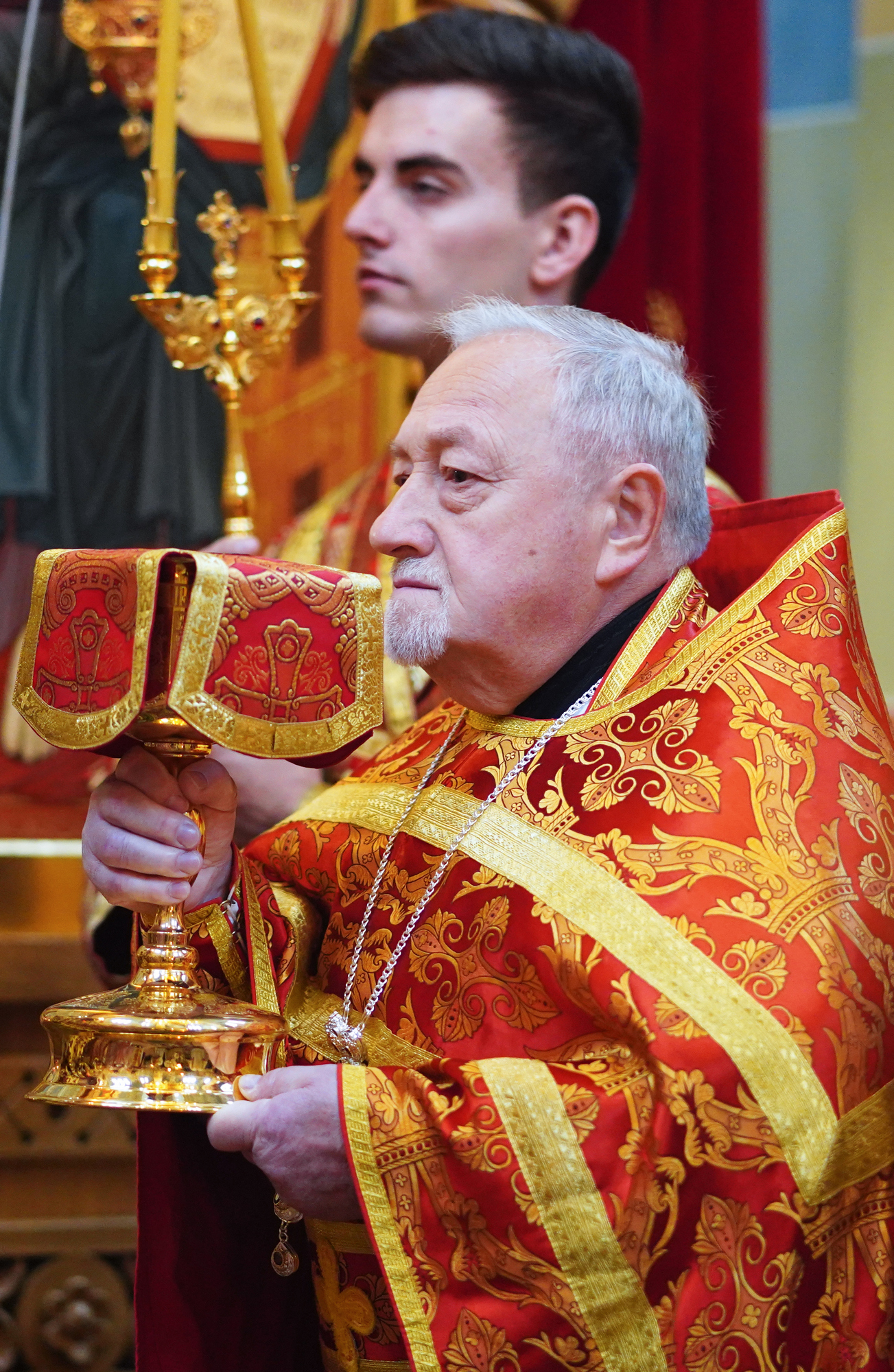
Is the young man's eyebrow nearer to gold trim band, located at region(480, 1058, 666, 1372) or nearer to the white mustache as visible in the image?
the white mustache

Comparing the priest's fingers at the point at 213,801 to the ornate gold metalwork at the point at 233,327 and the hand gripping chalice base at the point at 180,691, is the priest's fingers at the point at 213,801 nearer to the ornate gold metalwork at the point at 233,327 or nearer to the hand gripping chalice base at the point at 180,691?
the hand gripping chalice base at the point at 180,691

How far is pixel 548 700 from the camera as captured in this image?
1879 mm

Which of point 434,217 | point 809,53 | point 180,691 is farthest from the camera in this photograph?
point 809,53

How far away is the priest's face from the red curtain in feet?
6.35

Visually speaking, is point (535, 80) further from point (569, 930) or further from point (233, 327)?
point (569, 930)

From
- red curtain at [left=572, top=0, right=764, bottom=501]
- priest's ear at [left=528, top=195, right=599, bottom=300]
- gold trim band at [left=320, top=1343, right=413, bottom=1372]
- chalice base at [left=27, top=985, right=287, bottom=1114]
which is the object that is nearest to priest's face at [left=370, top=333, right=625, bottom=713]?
chalice base at [left=27, top=985, right=287, bottom=1114]

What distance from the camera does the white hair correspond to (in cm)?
183

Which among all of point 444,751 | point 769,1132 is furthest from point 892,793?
point 444,751

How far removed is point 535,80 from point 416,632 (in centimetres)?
156

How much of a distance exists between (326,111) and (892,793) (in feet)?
7.92

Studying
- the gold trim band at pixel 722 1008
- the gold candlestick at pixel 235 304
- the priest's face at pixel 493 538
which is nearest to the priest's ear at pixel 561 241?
the gold candlestick at pixel 235 304

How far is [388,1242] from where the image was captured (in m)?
1.50

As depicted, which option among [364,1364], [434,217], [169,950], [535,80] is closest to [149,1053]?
[169,950]

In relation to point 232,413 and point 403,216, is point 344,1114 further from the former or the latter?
point 403,216
